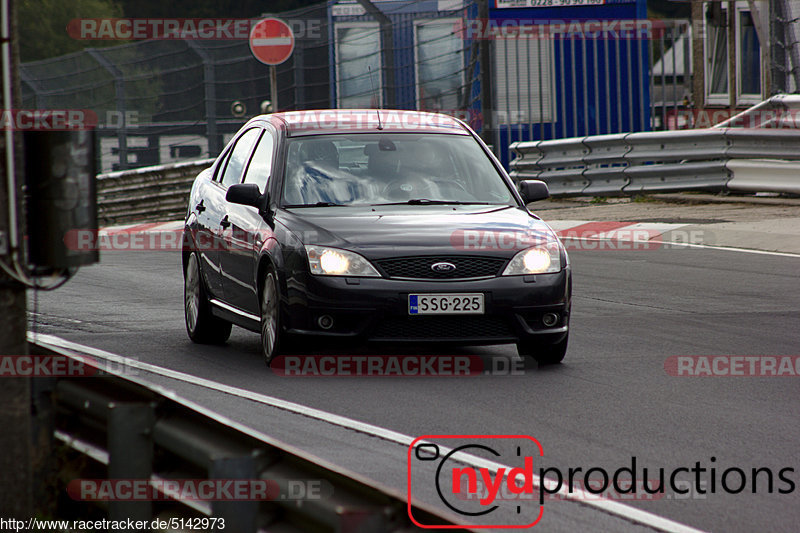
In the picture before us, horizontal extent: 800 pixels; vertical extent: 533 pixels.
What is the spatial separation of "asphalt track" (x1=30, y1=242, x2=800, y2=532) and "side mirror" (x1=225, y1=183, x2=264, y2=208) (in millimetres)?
1025

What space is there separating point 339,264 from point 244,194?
102 centimetres

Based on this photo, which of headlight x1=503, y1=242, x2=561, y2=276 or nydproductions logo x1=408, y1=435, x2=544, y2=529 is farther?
headlight x1=503, y1=242, x2=561, y2=276

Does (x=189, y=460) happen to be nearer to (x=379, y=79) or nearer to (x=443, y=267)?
(x=443, y=267)

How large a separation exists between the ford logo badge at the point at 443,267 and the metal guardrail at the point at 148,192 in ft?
54.5

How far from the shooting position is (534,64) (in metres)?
→ 26.4

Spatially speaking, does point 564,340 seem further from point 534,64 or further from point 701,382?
point 534,64

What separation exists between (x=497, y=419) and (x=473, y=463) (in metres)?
1.05

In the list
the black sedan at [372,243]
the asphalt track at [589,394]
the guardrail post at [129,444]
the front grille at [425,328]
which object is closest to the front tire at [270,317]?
the black sedan at [372,243]

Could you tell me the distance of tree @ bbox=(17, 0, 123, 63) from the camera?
67.3 metres

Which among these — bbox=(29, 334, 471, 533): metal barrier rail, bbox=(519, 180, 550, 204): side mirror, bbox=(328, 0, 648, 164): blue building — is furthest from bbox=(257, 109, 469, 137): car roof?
bbox=(328, 0, 648, 164): blue building

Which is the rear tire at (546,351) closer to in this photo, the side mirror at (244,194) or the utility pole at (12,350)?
the side mirror at (244,194)

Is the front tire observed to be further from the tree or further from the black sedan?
the tree

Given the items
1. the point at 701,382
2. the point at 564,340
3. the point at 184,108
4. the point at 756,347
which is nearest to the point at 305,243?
the point at 564,340

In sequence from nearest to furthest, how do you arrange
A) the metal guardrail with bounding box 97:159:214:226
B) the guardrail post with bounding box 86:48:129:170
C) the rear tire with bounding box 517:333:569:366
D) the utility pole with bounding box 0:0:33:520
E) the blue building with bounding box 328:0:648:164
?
the utility pole with bounding box 0:0:33:520
the rear tire with bounding box 517:333:569:366
the blue building with bounding box 328:0:648:164
the metal guardrail with bounding box 97:159:214:226
the guardrail post with bounding box 86:48:129:170
